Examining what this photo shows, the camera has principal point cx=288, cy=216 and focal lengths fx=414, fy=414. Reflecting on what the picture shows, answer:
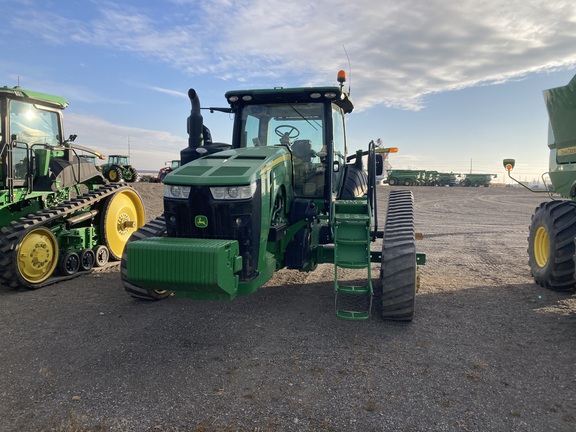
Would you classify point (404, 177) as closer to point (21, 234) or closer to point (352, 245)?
point (352, 245)

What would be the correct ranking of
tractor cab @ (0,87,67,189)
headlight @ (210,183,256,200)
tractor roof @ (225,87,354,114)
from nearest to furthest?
headlight @ (210,183,256,200) → tractor roof @ (225,87,354,114) → tractor cab @ (0,87,67,189)

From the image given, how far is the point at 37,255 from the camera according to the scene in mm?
6480

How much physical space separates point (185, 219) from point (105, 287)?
3.12 metres

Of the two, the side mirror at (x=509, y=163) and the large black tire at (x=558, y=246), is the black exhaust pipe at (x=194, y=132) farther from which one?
the large black tire at (x=558, y=246)

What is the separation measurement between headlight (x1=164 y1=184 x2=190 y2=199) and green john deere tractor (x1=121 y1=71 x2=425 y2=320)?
0.03 feet

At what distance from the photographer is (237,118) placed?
19.7ft

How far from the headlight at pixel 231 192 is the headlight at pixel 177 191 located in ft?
0.91

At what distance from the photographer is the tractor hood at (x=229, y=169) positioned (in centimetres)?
408

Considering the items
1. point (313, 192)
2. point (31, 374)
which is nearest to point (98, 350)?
point (31, 374)

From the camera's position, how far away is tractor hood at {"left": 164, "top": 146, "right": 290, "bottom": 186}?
4.08m

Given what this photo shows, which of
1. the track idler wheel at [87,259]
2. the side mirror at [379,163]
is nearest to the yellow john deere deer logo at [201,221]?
the side mirror at [379,163]

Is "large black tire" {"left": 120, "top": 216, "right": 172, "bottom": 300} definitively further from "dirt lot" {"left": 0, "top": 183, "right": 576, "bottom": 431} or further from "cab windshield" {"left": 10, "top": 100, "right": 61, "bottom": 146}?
"cab windshield" {"left": 10, "top": 100, "right": 61, "bottom": 146}

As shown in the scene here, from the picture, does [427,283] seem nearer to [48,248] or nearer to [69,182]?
[48,248]

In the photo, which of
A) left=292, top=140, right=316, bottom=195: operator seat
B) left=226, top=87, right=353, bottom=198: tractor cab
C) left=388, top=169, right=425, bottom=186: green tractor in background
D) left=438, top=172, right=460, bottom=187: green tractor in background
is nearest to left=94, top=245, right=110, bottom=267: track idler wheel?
left=226, top=87, right=353, bottom=198: tractor cab
